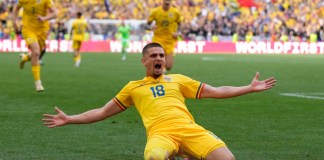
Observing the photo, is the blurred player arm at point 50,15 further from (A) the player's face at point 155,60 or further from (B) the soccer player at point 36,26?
(A) the player's face at point 155,60

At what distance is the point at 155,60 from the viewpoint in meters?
7.37

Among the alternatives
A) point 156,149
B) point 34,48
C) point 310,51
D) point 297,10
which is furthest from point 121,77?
point 297,10

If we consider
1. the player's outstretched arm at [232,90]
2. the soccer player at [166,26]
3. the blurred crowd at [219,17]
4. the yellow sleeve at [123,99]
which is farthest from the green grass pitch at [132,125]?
the blurred crowd at [219,17]

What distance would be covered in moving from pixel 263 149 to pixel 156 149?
2.65 m

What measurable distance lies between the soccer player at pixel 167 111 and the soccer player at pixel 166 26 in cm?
1331

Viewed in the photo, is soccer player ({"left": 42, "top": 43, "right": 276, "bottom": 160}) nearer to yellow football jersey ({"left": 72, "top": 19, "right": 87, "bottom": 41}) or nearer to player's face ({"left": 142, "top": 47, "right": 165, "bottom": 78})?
player's face ({"left": 142, "top": 47, "right": 165, "bottom": 78})

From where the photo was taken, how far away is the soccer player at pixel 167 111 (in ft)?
22.7

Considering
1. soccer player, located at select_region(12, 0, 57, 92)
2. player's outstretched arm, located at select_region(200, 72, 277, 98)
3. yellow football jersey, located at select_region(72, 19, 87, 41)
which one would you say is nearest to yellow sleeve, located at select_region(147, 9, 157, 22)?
soccer player, located at select_region(12, 0, 57, 92)

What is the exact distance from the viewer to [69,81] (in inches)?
850

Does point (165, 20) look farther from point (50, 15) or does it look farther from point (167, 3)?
point (50, 15)

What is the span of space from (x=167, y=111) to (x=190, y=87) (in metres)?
0.42

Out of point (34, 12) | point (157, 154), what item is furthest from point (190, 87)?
point (34, 12)

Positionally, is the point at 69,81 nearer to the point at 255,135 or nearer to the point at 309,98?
the point at 309,98

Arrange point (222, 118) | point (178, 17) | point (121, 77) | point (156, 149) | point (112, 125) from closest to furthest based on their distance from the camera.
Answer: point (156, 149)
point (112, 125)
point (222, 118)
point (178, 17)
point (121, 77)
